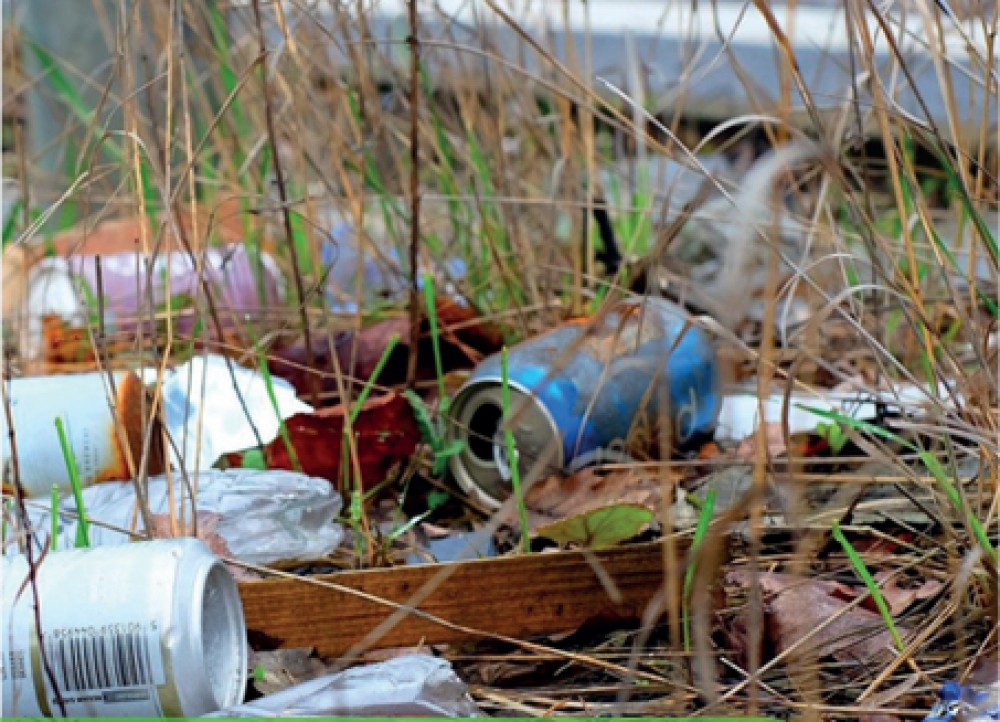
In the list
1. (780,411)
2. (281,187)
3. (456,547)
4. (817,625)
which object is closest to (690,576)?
(817,625)

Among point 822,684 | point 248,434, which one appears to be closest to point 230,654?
point 822,684

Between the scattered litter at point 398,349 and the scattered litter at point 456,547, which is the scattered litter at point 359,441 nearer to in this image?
the scattered litter at point 456,547

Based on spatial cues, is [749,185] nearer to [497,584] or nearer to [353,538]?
[497,584]

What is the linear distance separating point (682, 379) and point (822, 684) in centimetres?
58

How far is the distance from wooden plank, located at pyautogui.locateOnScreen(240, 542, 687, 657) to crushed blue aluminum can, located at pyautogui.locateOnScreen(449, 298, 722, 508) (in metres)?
0.25

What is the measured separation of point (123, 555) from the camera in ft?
4.54

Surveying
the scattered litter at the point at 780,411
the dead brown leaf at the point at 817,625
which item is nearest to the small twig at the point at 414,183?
the scattered litter at the point at 780,411

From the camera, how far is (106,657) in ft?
4.38

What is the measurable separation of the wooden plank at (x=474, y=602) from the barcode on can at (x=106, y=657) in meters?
0.24

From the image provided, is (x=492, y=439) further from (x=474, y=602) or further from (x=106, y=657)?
(x=106, y=657)

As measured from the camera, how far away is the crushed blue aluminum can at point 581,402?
6.02 feet

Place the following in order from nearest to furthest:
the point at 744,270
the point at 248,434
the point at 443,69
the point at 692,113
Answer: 1. the point at 744,270
2. the point at 248,434
3. the point at 443,69
4. the point at 692,113

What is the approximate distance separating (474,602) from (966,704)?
0.48 meters

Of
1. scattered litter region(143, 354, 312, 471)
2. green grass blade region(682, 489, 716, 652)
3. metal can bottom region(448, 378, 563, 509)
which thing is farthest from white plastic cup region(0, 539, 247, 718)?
scattered litter region(143, 354, 312, 471)
